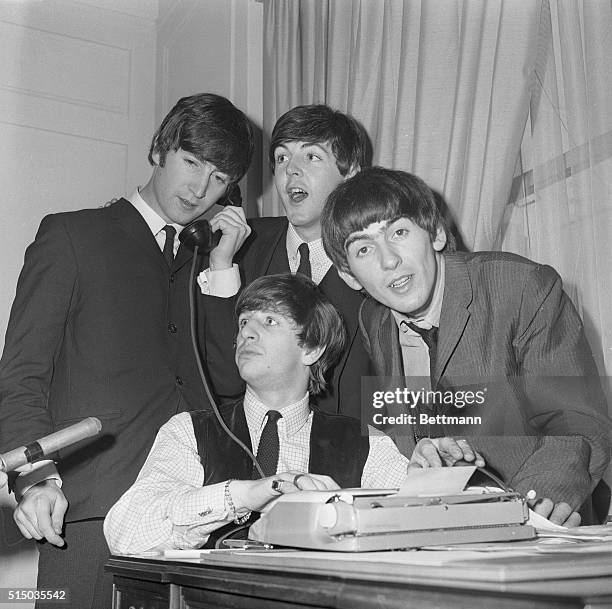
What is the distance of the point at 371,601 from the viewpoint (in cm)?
61

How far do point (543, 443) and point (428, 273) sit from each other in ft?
1.13

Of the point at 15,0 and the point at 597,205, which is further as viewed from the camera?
the point at 15,0

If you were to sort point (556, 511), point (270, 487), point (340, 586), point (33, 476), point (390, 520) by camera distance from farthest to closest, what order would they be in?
point (33, 476) → point (556, 511) → point (270, 487) → point (390, 520) → point (340, 586)

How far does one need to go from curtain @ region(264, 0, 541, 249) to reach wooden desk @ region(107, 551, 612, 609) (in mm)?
998

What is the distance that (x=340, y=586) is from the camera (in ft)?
2.09

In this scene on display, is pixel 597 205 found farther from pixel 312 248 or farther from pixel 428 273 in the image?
pixel 312 248

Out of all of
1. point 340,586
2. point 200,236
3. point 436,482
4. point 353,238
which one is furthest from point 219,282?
point 340,586

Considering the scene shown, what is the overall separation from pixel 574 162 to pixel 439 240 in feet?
0.95

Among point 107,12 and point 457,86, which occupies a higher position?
point 107,12

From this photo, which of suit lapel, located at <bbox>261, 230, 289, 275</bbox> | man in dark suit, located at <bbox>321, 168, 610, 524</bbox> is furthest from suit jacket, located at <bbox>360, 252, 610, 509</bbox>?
suit lapel, located at <bbox>261, 230, 289, 275</bbox>

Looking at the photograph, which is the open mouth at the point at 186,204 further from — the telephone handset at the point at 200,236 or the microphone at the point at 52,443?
the microphone at the point at 52,443

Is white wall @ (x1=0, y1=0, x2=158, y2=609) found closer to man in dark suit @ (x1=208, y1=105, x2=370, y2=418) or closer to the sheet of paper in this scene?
man in dark suit @ (x1=208, y1=105, x2=370, y2=418)

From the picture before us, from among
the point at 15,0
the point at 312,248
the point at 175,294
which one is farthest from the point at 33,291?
the point at 15,0

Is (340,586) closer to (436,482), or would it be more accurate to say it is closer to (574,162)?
(436,482)
